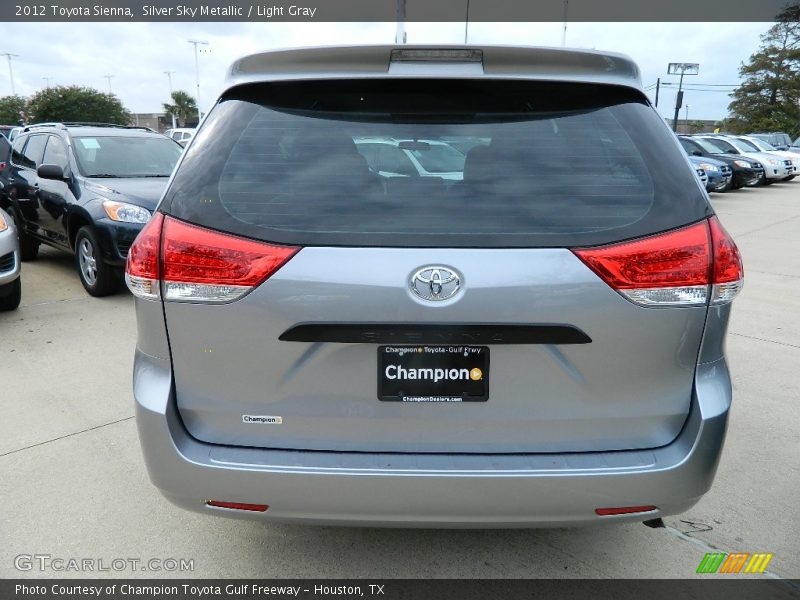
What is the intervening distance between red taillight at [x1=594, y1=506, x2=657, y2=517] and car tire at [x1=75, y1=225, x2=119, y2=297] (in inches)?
224

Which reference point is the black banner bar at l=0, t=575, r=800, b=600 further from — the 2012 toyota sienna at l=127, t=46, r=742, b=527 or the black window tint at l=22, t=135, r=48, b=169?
the black window tint at l=22, t=135, r=48, b=169

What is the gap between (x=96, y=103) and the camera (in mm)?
59094

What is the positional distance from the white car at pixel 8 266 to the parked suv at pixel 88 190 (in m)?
0.73

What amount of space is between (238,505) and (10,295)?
5.01 metres

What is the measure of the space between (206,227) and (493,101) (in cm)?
95

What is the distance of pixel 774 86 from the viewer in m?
65.8

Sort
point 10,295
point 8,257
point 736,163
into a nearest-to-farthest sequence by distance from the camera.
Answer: point 8,257
point 10,295
point 736,163

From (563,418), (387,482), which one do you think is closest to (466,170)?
(563,418)

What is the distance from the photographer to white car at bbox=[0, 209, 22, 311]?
561 cm

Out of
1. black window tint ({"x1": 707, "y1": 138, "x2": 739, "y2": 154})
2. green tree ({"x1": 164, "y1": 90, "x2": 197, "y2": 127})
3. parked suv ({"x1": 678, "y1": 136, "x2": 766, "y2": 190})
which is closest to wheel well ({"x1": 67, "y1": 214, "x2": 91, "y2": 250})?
parked suv ({"x1": 678, "y1": 136, "x2": 766, "y2": 190})

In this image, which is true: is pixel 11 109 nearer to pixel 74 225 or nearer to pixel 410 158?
pixel 74 225

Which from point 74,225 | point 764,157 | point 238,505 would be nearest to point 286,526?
point 238,505

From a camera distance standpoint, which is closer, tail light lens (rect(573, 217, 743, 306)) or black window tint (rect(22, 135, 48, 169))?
tail light lens (rect(573, 217, 743, 306))

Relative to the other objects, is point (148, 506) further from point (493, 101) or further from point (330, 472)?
point (493, 101)
